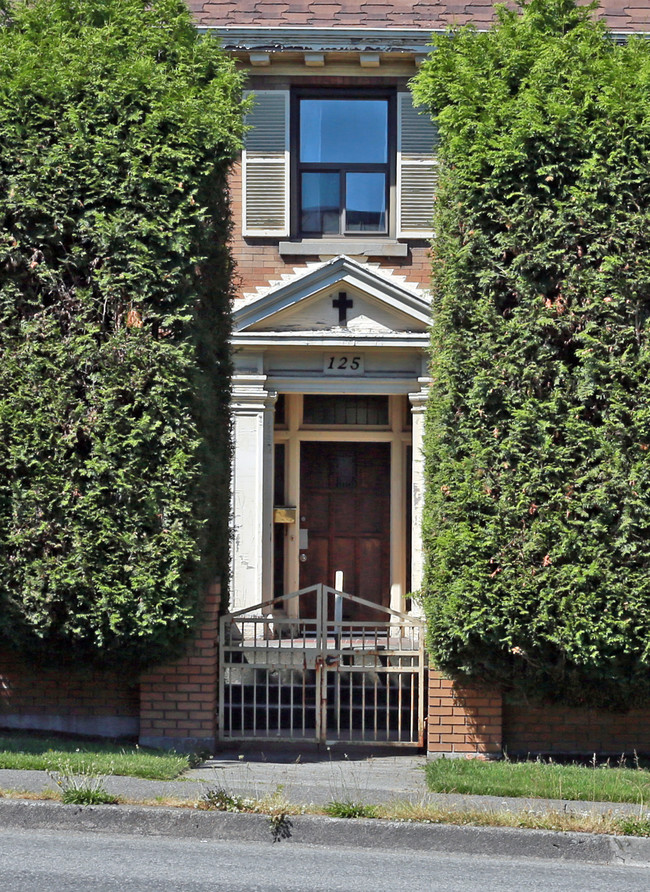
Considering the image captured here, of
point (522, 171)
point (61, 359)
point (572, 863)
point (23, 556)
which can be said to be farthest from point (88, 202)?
point (572, 863)

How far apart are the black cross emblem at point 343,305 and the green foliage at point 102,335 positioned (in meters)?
4.82

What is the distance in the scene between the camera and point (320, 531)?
14969 mm

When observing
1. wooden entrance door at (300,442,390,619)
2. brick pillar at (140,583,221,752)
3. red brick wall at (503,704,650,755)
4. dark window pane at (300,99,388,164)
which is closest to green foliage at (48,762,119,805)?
brick pillar at (140,583,221,752)

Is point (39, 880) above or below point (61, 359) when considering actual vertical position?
below

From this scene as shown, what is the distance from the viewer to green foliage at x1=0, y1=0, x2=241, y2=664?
27.0 feet

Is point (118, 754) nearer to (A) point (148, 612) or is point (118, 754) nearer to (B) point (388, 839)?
(A) point (148, 612)

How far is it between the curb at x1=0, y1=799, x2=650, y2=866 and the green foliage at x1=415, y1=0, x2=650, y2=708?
6.21 feet

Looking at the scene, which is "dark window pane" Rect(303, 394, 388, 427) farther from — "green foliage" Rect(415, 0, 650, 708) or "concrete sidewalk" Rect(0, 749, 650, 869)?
"concrete sidewalk" Rect(0, 749, 650, 869)

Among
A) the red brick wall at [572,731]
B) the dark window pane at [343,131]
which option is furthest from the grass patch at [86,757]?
the dark window pane at [343,131]

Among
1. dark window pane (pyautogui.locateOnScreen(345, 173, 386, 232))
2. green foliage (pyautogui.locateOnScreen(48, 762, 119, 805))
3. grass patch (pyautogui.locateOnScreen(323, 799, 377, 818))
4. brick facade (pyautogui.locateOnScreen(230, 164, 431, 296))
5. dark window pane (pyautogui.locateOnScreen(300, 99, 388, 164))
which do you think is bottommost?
grass patch (pyautogui.locateOnScreen(323, 799, 377, 818))

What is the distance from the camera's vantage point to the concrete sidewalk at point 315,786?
683 cm

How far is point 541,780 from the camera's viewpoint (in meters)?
7.42

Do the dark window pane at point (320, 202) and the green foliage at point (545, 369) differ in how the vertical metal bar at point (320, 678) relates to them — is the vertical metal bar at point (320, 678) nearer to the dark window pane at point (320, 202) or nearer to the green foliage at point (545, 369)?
the green foliage at point (545, 369)

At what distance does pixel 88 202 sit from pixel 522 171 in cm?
331
